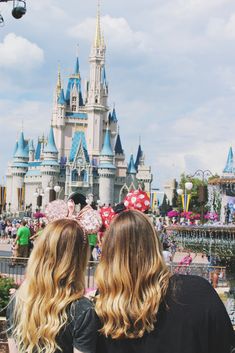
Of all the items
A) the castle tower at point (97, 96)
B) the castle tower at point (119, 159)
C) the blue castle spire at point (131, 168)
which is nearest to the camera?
the castle tower at point (97, 96)

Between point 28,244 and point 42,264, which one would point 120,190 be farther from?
point 42,264

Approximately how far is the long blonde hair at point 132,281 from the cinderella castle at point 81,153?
98.3 m

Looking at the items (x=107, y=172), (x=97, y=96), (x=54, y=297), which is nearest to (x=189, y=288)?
(x=54, y=297)

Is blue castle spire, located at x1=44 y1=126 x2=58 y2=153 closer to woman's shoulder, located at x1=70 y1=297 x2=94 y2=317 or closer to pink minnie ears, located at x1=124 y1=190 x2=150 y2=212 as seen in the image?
pink minnie ears, located at x1=124 y1=190 x2=150 y2=212

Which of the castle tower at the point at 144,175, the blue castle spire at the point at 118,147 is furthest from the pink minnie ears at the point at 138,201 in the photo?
the castle tower at the point at 144,175

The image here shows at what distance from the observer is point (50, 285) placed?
2.99 m

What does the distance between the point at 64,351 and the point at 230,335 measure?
761 millimetres

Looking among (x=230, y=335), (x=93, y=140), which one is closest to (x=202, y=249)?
(x=230, y=335)

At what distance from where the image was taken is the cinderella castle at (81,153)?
103 metres

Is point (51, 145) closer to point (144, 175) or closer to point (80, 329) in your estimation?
point (144, 175)

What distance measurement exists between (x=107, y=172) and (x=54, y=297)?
10047cm

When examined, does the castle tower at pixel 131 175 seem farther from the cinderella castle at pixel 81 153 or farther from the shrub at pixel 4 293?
the shrub at pixel 4 293

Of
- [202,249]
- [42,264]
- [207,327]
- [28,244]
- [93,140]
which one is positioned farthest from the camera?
[93,140]

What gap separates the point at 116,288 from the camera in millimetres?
2854
